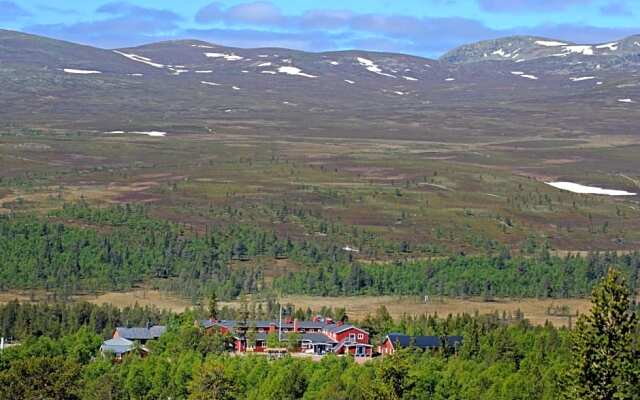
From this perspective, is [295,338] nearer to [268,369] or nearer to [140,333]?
[140,333]

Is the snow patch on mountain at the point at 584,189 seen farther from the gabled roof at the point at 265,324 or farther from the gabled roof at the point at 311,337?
the gabled roof at the point at 311,337

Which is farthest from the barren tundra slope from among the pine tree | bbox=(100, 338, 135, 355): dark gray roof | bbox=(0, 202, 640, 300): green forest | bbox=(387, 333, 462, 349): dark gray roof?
the pine tree

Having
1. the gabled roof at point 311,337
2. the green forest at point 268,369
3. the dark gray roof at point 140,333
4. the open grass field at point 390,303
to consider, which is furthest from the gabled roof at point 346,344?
the open grass field at point 390,303

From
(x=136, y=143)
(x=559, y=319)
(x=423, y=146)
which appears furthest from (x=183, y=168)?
(x=559, y=319)

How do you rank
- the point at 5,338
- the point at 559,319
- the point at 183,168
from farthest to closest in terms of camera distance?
1. the point at 183,168
2. the point at 559,319
3. the point at 5,338

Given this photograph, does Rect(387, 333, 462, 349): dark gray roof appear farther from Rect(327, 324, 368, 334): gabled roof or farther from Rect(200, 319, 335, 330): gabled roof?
Rect(200, 319, 335, 330): gabled roof

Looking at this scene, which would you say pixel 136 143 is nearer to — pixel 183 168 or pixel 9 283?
pixel 183 168

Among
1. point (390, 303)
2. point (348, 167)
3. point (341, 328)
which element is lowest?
point (390, 303)

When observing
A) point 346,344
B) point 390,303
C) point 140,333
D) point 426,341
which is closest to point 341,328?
point 346,344
